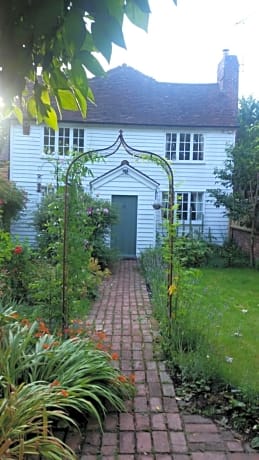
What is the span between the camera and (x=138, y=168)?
1558 centimetres

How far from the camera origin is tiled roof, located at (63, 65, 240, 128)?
1579cm

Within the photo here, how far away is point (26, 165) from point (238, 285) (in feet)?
31.1

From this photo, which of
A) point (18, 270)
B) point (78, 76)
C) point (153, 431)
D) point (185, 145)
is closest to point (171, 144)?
point (185, 145)

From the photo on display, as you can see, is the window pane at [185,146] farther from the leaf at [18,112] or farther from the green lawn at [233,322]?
the leaf at [18,112]

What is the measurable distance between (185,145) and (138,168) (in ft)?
6.85

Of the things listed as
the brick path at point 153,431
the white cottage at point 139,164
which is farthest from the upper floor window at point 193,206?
the brick path at point 153,431

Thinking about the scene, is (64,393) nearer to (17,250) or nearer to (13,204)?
(17,250)

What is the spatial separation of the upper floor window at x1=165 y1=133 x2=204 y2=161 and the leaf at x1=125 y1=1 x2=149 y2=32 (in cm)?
1502

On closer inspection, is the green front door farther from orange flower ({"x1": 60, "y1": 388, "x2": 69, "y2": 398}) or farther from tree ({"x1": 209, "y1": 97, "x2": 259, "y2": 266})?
orange flower ({"x1": 60, "y1": 388, "x2": 69, "y2": 398})

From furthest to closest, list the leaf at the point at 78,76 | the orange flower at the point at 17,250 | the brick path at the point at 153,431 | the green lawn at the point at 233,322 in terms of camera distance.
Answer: the orange flower at the point at 17,250 < the green lawn at the point at 233,322 < the brick path at the point at 153,431 < the leaf at the point at 78,76

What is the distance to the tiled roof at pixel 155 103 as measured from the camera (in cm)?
1579

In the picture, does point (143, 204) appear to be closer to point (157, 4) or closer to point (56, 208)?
point (56, 208)

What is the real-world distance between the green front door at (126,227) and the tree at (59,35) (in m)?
13.8

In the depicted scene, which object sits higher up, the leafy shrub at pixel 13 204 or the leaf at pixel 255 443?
the leafy shrub at pixel 13 204
